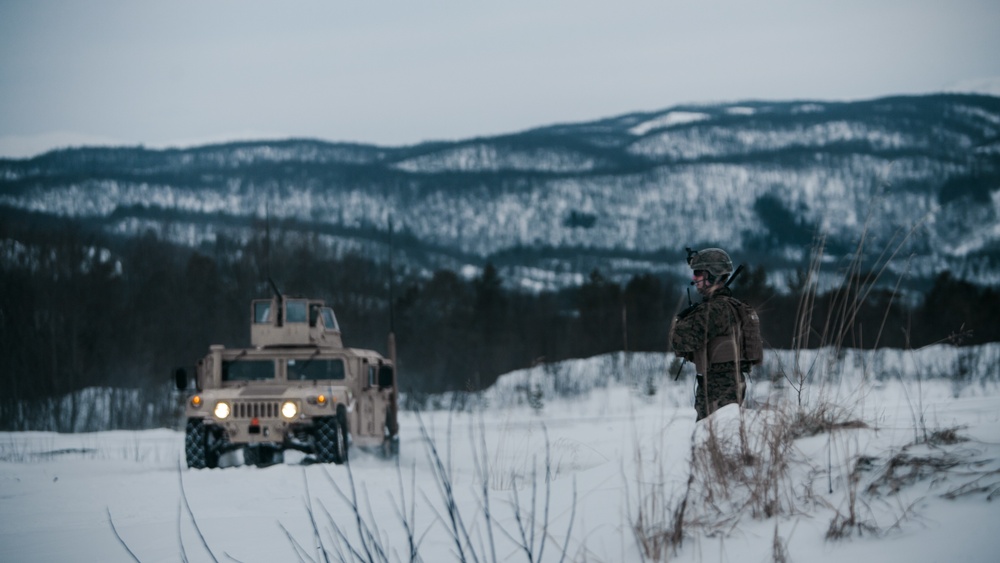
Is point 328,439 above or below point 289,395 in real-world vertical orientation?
below

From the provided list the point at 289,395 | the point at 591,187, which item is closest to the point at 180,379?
the point at 289,395

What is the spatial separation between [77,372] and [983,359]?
27.0 metres

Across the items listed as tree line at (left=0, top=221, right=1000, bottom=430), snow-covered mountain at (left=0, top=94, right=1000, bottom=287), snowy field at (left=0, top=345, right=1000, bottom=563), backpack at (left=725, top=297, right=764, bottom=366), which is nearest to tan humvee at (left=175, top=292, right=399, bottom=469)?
snowy field at (left=0, top=345, right=1000, bottom=563)

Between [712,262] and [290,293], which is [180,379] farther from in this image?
[290,293]

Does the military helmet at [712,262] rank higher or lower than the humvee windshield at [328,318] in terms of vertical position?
higher

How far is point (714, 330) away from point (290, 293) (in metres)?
31.9

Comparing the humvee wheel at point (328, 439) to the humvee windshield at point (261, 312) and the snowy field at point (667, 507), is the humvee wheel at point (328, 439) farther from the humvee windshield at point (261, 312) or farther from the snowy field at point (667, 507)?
the humvee windshield at point (261, 312)

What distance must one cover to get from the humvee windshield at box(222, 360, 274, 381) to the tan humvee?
1 centimetres

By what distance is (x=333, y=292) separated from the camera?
133 ft

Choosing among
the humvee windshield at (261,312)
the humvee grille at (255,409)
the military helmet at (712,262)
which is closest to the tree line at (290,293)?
the humvee windshield at (261,312)

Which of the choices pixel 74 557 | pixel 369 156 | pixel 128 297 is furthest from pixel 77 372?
pixel 369 156

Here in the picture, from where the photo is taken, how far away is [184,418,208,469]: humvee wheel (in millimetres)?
10109

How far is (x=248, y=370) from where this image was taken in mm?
11453

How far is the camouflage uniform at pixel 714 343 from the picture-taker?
18.5 feet
